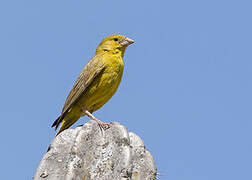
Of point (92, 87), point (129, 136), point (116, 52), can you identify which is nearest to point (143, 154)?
point (129, 136)

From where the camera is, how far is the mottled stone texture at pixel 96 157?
3.84m

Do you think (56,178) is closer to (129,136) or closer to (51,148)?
(51,148)

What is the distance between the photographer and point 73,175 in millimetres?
3734

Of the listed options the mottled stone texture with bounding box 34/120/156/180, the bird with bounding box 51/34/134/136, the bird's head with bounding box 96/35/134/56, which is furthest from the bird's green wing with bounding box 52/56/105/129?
the mottled stone texture with bounding box 34/120/156/180

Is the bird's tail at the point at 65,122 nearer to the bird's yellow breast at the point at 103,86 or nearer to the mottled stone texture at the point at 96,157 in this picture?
the bird's yellow breast at the point at 103,86

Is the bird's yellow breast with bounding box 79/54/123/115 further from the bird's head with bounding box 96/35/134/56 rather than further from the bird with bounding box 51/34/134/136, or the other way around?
the bird's head with bounding box 96/35/134/56

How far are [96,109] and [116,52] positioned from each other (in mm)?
1177

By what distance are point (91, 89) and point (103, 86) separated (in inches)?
8.0

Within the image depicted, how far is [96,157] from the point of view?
13.5 feet

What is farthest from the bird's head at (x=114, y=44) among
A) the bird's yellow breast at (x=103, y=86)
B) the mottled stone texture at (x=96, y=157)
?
the mottled stone texture at (x=96, y=157)

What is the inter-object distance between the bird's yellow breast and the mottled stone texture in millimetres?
2801

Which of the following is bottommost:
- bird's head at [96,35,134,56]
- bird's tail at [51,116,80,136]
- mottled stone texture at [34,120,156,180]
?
mottled stone texture at [34,120,156,180]

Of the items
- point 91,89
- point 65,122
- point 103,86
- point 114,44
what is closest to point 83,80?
point 91,89

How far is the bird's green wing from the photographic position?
696cm
